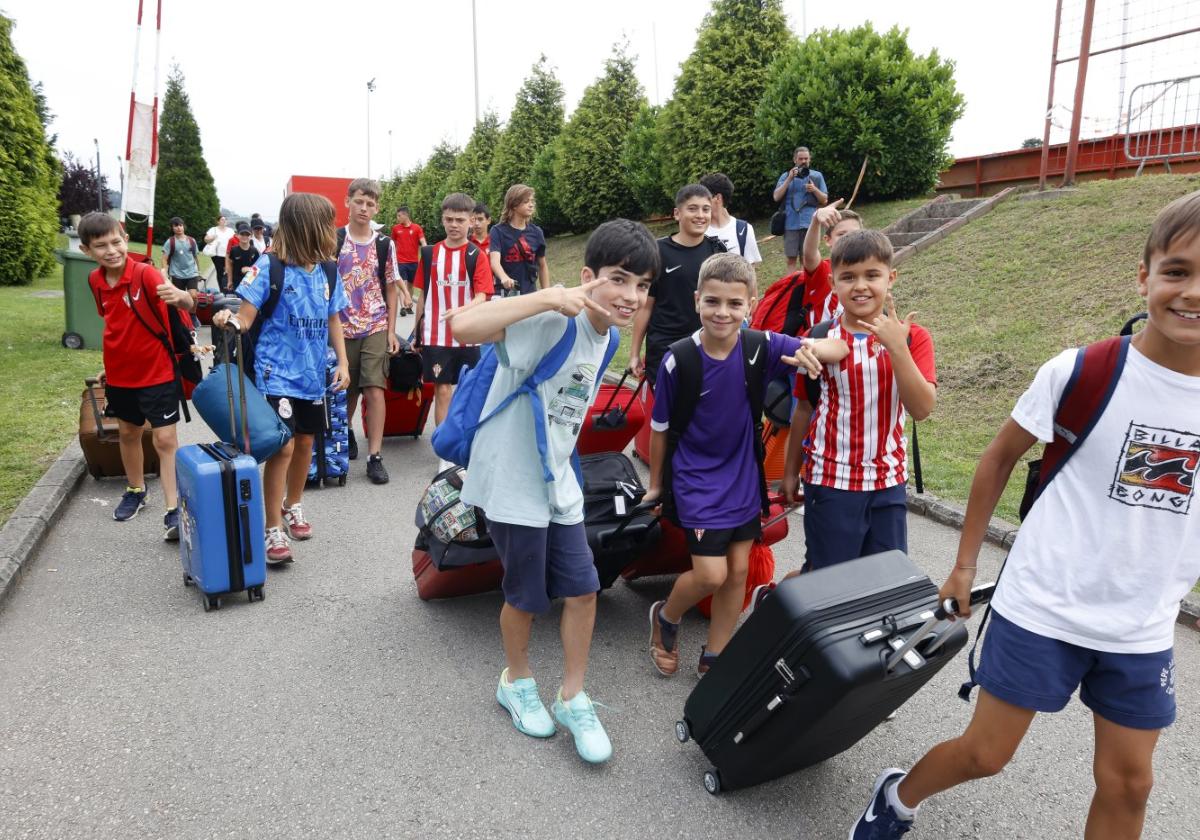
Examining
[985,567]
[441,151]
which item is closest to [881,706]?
[985,567]

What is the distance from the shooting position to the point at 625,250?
247cm

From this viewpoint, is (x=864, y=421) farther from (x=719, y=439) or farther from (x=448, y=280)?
(x=448, y=280)

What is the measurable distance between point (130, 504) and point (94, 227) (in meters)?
1.76

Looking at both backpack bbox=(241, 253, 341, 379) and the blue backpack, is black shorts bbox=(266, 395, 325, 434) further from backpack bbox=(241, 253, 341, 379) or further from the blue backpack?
the blue backpack

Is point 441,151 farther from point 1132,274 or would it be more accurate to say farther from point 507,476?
point 507,476

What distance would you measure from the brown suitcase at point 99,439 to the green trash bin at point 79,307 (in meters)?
6.40

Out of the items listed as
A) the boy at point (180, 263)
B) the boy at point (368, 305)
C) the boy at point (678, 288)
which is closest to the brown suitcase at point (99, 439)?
the boy at point (368, 305)

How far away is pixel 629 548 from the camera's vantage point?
351 cm

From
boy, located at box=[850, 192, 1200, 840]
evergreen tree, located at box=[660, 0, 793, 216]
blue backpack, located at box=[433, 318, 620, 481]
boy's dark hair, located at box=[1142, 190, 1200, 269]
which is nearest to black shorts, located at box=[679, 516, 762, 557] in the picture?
blue backpack, located at box=[433, 318, 620, 481]

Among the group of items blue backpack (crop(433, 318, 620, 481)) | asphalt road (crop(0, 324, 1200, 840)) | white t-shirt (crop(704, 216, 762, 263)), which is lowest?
asphalt road (crop(0, 324, 1200, 840))

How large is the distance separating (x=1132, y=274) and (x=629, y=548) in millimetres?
7378

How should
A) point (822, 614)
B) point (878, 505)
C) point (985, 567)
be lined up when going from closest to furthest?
point (822, 614) < point (878, 505) < point (985, 567)

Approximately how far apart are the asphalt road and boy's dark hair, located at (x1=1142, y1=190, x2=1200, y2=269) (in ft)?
5.85

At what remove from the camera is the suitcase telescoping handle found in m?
2.04
